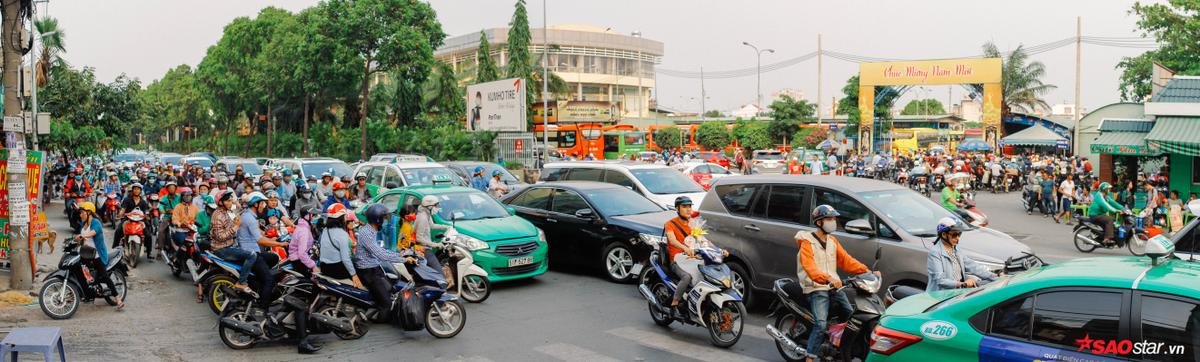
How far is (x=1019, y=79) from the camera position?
57281 millimetres

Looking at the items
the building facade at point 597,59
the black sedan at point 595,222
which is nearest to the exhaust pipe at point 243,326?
the black sedan at point 595,222

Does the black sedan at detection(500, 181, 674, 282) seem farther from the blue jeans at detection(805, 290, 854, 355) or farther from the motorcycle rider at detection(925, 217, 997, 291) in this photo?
the motorcycle rider at detection(925, 217, 997, 291)

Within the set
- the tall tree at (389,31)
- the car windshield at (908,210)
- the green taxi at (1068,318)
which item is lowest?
the green taxi at (1068,318)

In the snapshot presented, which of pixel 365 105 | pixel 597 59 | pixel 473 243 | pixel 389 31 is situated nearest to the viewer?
pixel 473 243

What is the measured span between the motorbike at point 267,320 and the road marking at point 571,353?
2267mm

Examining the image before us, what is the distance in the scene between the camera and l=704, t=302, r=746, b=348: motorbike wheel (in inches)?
313

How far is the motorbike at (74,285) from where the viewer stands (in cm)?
985

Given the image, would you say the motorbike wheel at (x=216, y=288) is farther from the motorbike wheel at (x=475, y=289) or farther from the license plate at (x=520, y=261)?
the license plate at (x=520, y=261)

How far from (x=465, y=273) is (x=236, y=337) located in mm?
2647

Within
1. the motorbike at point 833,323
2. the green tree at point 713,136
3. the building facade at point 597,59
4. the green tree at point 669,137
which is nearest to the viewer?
the motorbike at point 833,323

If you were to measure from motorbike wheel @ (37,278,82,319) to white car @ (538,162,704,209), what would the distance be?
8906 mm

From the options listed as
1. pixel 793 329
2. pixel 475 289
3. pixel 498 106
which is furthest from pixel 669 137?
pixel 793 329

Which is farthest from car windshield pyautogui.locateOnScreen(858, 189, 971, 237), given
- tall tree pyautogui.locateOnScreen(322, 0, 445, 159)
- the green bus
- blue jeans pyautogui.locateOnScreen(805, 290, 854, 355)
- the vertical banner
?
the vertical banner

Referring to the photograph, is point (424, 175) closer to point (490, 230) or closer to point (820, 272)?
point (490, 230)
